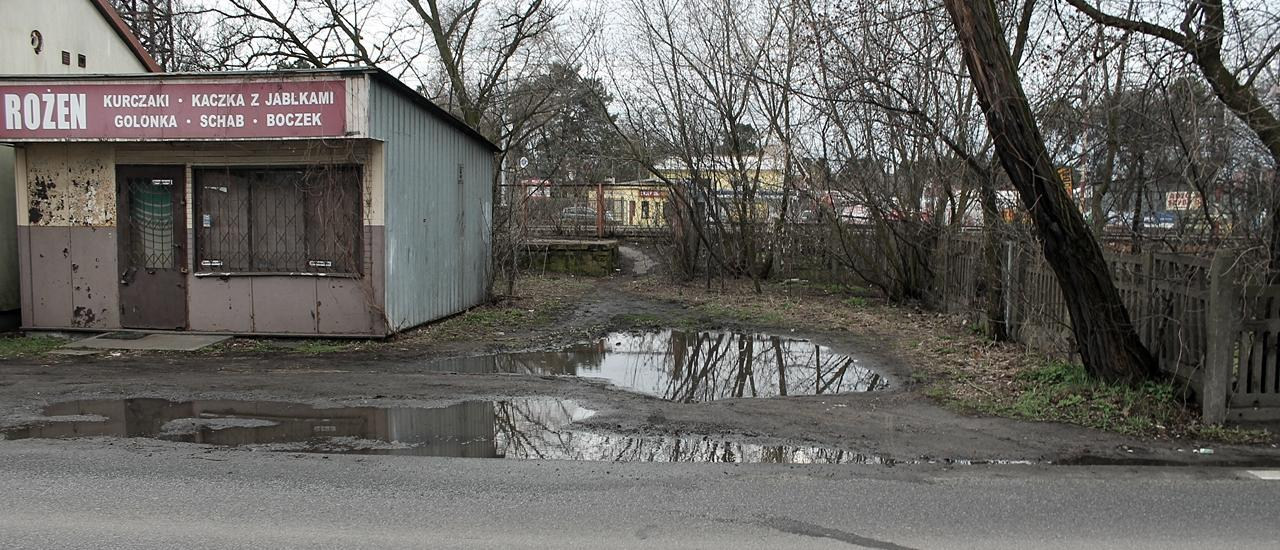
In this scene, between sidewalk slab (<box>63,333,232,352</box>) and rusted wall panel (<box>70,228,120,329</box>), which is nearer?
sidewalk slab (<box>63,333,232,352</box>)

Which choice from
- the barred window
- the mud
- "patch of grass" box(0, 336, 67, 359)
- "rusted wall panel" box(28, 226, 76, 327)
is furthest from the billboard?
"rusted wall panel" box(28, 226, 76, 327)

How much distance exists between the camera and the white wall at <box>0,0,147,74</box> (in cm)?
1197

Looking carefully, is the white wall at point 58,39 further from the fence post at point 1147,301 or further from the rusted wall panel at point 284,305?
the fence post at point 1147,301

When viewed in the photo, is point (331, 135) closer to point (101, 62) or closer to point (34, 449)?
point (34, 449)

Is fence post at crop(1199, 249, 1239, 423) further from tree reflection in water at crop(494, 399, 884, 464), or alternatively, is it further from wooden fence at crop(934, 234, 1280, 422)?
tree reflection in water at crop(494, 399, 884, 464)

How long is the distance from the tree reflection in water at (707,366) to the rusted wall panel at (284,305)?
2615 mm

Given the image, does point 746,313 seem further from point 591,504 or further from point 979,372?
point 591,504

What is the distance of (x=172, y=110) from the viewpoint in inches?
402

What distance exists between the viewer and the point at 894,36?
29.8 ft

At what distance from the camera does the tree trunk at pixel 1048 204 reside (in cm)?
684

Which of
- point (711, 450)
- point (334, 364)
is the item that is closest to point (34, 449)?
point (334, 364)

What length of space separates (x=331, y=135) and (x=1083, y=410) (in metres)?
8.20

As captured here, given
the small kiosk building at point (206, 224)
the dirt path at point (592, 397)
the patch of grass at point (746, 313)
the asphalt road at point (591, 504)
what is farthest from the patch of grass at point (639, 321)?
the asphalt road at point (591, 504)

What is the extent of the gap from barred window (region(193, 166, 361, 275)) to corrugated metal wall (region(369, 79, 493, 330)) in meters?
0.89
